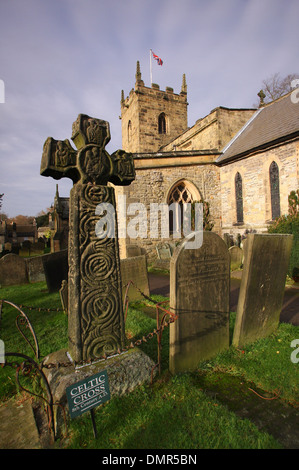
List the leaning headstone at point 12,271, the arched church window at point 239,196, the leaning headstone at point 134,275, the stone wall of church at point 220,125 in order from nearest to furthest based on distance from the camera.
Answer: the leaning headstone at point 134,275
the leaning headstone at point 12,271
the arched church window at point 239,196
the stone wall of church at point 220,125

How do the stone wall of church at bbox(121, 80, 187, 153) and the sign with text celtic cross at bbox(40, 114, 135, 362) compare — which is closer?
A: the sign with text celtic cross at bbox(40, 114, 135, 362)

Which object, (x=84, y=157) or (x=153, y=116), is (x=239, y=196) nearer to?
(x=84, y=157)

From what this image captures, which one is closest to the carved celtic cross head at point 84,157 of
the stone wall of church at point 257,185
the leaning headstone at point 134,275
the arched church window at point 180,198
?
the leaning headstone at point 134,275

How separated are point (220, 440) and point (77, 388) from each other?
4.14 ft

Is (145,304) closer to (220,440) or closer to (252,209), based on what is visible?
(220,440)

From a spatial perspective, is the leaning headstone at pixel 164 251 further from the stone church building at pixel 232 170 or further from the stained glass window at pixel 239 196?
the stained glass window at pixel 239 196

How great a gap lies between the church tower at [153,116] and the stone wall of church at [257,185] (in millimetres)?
11648

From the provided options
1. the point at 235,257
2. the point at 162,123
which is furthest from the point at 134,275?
the point at 162,123

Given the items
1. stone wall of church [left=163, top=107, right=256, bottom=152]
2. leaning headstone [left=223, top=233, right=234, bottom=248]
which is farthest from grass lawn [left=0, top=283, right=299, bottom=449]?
stone wall of church [left=163, top=107, right=256, bottom=152]

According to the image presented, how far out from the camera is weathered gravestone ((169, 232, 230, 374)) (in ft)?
9.96

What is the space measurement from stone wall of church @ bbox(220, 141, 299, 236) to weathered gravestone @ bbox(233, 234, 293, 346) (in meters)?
8.00

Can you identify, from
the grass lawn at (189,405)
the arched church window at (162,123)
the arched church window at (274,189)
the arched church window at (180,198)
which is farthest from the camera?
the arched church window at (162,123)

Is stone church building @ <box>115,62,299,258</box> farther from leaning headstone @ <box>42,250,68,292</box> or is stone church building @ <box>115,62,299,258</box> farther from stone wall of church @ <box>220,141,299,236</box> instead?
leaning headstone @ <box>42,250,68,292</box>

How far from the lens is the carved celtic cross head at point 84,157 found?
256cm
